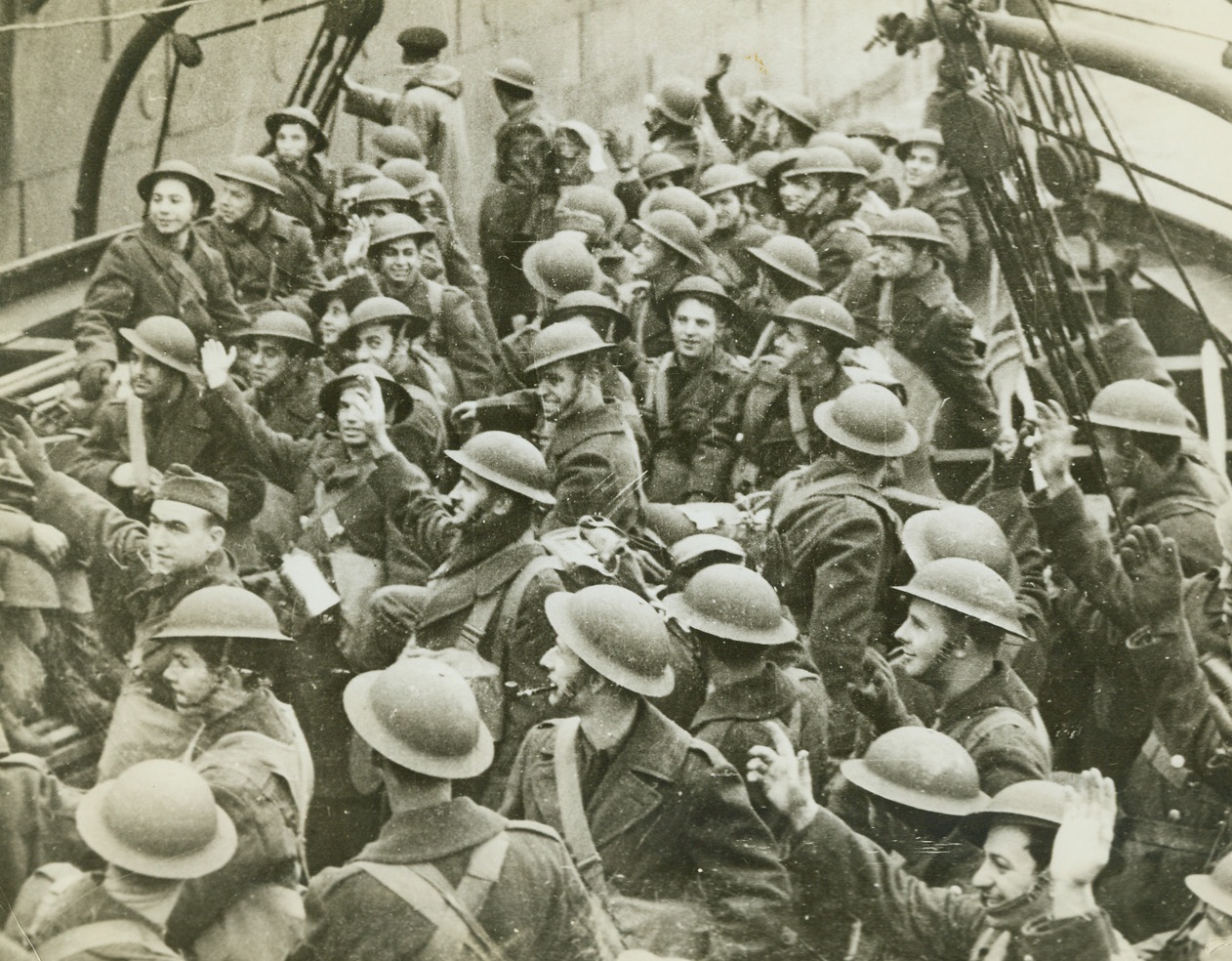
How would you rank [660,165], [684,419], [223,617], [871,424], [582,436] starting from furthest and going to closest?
[660,165] < [684,419] < [582,436] < [871,424] < [223,617]

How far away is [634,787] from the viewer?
289 inches

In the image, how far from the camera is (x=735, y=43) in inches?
372

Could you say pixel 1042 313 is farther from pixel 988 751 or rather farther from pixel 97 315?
pixel 97 315

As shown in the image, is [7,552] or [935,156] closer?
[7,552]

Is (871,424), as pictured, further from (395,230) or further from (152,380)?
(152,380)

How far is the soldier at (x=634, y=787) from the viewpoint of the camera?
7.30 m

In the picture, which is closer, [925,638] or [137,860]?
[137,860]

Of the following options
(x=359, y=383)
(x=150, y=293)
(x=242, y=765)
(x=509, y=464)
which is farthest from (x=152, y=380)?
(x=242, y=765)

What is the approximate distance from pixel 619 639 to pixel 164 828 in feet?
6.51

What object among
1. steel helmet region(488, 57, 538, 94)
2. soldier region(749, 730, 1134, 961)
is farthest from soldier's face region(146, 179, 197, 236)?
soldier region(749, 730, 1134, 961)

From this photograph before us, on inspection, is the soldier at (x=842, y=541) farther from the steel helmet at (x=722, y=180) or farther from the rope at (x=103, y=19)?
the rope at (x=103, y=19)

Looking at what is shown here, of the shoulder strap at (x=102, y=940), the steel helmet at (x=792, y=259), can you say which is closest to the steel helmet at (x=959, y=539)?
the steel helmet at (x=792, y=259)

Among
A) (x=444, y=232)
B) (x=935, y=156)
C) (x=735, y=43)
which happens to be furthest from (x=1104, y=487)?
(x=444, y=232)

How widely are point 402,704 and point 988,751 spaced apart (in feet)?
8.14
